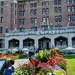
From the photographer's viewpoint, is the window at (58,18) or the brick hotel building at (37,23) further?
the window at (58,18)

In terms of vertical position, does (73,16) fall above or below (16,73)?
above

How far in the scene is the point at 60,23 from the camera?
68.5m

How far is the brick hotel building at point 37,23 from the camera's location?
59.6 metres

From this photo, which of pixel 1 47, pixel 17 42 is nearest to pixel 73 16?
pixel 17 42

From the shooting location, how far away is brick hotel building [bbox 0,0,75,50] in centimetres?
5959

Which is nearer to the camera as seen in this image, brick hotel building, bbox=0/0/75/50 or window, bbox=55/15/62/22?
brick hotel building, bbox=0/0/75/50

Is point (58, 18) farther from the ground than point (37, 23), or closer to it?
farther from the ground

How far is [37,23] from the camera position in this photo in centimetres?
7038

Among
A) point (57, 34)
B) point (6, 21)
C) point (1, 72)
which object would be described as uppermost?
point (6, 21)

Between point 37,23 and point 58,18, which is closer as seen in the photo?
point 58,18

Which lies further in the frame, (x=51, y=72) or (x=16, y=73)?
(x=51, y=72)

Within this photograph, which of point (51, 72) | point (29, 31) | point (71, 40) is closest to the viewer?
point (51, 72)

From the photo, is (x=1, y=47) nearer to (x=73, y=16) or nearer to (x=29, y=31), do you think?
(x=29, y=31)

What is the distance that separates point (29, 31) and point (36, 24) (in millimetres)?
9762
